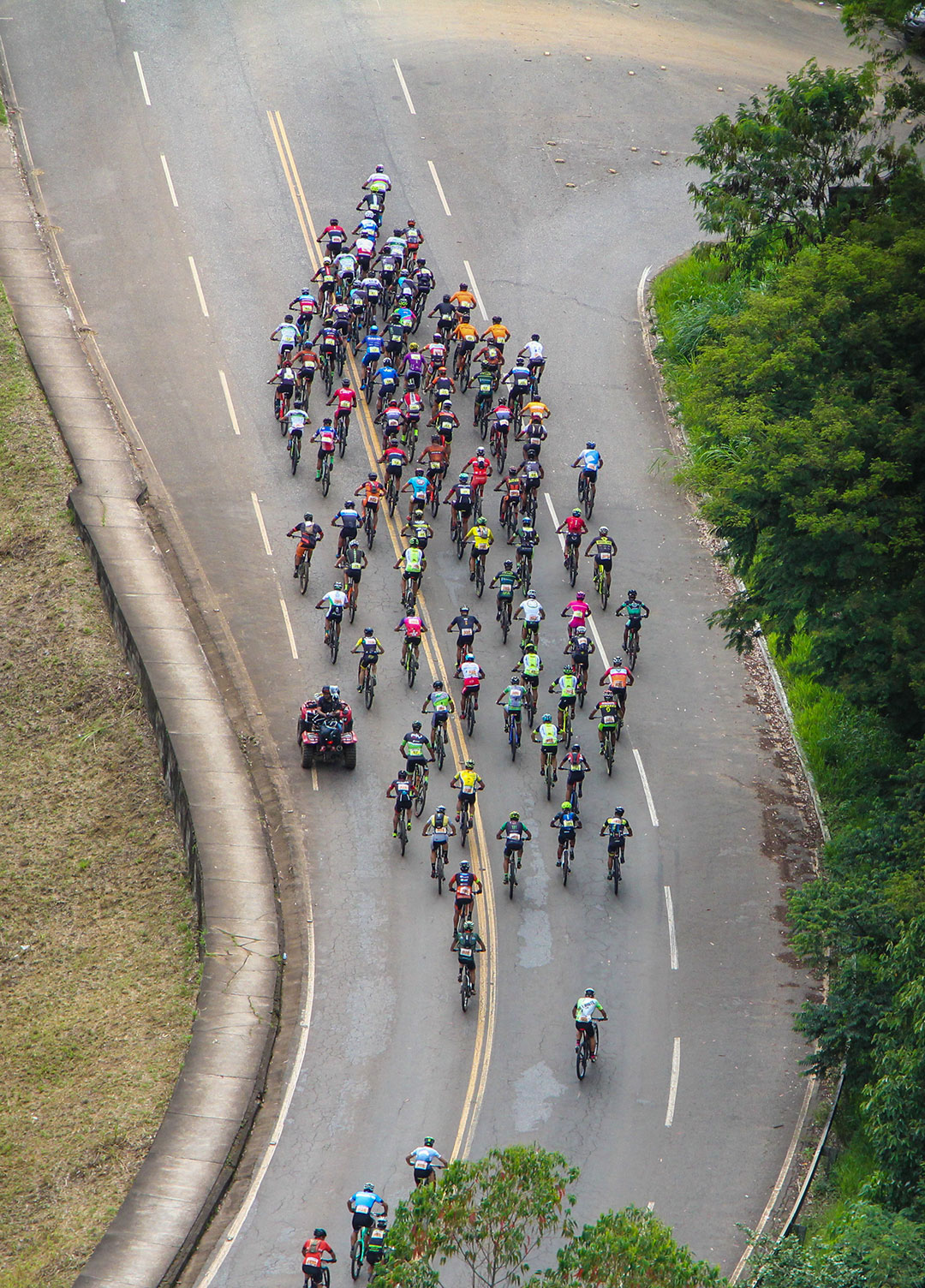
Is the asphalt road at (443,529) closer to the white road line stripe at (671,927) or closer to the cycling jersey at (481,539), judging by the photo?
the white road line stripe at (671,927)

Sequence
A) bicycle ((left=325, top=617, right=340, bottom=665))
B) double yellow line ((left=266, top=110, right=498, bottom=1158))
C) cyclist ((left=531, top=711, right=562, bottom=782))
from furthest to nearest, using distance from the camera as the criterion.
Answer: bicycle ((left=325, top=617, right=340, bottom=665)) → cyclist ((left=531, top=711, right=562, bottom=782)) → double yellow line ((left=266, top=110, right=498, bottom=1158))

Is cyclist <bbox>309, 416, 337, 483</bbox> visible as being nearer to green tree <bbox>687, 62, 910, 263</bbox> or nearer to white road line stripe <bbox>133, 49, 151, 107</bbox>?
green tree <bbox>687, 62, 910, 263</bbox>

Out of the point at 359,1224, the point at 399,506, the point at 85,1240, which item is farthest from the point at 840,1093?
the point at 399,506

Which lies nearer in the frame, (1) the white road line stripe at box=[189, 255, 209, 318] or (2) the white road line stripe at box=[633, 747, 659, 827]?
(2) the white road line stripe at box=[633, 747, 659, 827]

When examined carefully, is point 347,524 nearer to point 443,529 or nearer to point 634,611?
point 443,529

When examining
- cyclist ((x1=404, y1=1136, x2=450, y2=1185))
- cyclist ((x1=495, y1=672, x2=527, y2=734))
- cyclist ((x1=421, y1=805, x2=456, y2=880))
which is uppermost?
cyclist ((x1=495, y1=672, x2=527, y2=734))

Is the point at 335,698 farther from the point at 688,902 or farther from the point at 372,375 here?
the point at 372,375

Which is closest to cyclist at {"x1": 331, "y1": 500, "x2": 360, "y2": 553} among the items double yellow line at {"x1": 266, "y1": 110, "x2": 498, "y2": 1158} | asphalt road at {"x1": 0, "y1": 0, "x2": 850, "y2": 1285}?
asphalt road at {"x1": 0, "y1": 0, "x2": 850, "y2": 1285}
